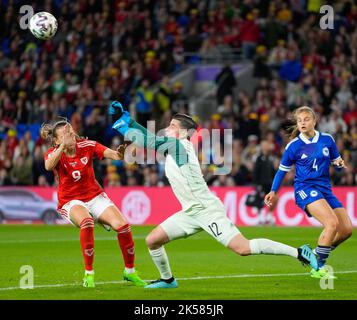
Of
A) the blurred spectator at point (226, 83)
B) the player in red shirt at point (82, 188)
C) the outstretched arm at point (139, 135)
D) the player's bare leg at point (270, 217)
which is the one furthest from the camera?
the blurred spectator at point (226, 83)

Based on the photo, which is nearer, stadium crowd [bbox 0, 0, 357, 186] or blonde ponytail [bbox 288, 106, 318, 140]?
blonde ponytail [bbox 288, 106, 318, 140]

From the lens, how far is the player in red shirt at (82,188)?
1204 centimetres

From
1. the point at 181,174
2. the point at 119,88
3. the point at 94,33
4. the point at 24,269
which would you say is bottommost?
the point at 24,269

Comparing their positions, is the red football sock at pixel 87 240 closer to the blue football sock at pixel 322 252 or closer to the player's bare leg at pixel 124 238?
the player's bare leg at pixel 124 238

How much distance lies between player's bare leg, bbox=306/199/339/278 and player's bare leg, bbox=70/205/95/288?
115 inches

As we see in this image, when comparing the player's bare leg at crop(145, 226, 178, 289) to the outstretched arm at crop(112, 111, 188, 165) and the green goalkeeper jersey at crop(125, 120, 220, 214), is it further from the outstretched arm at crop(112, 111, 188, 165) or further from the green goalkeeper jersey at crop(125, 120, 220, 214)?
the outstretched arm at crop(112, 111, 188, 165)

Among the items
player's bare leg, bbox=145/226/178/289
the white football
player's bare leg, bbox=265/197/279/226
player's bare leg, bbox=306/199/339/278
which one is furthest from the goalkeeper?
player's bare leg, bbox=265/197/279/226

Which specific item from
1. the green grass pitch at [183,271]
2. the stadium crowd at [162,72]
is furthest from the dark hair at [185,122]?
the stadium crowd at [162,72]

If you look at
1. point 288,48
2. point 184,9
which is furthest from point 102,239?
point 184,9

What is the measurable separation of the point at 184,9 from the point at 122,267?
18807 mm

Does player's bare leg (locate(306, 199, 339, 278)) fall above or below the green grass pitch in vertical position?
above

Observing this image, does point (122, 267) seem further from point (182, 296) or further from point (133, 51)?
point (133, 51)

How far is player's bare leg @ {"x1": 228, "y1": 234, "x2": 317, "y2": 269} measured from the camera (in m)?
11.0

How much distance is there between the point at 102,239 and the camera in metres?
20.6
